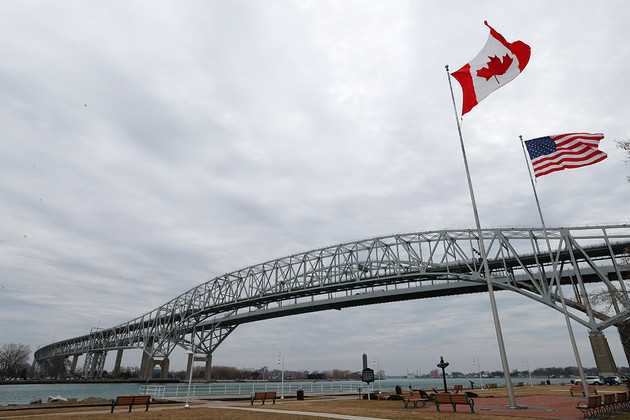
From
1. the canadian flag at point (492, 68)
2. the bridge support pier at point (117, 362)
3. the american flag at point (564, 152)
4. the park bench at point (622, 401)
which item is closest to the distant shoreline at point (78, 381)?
the bridge support pier at point (117, 362)

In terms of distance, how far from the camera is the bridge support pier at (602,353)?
140 feet

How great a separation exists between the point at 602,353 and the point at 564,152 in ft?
127

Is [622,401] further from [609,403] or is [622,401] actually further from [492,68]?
[492,68]

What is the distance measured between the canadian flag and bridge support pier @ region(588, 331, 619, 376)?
41955 millimetres

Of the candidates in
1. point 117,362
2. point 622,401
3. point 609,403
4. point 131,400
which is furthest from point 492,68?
point 117,362

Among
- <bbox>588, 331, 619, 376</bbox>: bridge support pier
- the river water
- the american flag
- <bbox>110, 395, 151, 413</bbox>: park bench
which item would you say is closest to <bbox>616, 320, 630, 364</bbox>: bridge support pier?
<bbox>588, 331, 619, 376</bbox>: bridge support pier

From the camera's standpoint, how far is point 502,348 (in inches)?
615

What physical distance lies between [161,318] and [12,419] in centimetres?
10942

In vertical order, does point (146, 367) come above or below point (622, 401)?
above

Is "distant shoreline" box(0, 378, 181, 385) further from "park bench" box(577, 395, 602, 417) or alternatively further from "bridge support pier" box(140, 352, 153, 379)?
"park bench" box(577, 395, 602, 417)

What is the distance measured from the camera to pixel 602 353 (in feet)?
143

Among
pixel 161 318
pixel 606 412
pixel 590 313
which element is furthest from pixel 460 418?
pixel 161 318

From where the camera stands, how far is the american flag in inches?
725

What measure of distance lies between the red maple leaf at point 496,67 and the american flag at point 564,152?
20.2 feet
